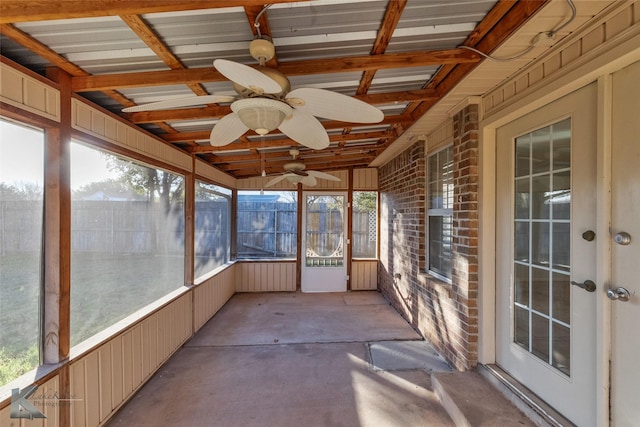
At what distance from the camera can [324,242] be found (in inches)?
230

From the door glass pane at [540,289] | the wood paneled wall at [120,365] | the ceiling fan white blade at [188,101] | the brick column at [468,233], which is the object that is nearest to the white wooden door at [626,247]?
the door glass pane at [540,289]

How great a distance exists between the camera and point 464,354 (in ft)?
8.30

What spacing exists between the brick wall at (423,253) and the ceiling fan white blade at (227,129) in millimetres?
1902

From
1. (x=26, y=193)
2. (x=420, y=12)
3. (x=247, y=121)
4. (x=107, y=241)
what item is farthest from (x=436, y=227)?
(x=26, y=193)

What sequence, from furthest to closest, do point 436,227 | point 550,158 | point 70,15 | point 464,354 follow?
point 436,227 < point 464,354 < point 550,158 < point 70,15

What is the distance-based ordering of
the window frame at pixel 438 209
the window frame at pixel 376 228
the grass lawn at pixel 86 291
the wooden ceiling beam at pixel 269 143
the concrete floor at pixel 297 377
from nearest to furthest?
1. the grass lawn at pixel 86 291
2. the concrete floor at pixel 297 377
3. the window frame at pixel 438 209
4. the wooden ceiling beam at pixel 269 143
5. the window frame at pixel 376 228

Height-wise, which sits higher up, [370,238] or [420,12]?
[420,12]

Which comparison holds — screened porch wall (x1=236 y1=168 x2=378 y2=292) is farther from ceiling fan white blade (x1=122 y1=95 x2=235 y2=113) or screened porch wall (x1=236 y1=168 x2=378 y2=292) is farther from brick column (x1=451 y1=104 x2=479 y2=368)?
ceiling fan white blade (x1=122 y1=95 x2=235 y2=113)

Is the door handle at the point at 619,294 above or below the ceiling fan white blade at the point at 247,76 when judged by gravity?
below

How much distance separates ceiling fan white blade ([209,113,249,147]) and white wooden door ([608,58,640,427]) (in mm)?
1895

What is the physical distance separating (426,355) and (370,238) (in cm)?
307

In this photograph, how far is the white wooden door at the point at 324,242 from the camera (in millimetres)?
5793

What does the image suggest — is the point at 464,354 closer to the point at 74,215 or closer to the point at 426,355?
the point at 426,355

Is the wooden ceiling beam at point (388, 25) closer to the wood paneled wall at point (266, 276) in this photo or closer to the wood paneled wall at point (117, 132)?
the wood paneled wall at point (117, 132)
